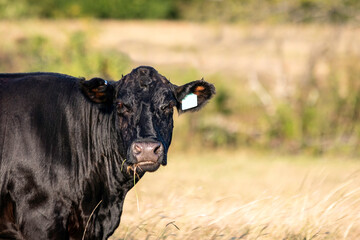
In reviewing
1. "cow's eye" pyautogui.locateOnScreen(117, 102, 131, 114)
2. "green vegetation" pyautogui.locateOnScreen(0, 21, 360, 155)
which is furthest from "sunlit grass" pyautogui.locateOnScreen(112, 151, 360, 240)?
"green vegetation" pyautogui.locateOnScreen(0, 21, 360, 155)

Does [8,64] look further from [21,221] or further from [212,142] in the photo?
[21,221]

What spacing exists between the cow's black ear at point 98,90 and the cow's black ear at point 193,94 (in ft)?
2.31

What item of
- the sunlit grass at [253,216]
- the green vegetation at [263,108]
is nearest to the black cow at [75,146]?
the sunlit grass at [253,216]

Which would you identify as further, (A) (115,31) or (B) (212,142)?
(A) (115,31)

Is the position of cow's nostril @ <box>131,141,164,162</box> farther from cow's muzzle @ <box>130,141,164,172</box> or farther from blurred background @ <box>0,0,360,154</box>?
blurred background @ <box>0,0,360,154</box>

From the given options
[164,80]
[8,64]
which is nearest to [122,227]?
[164,80]

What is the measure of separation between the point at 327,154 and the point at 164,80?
13.0m

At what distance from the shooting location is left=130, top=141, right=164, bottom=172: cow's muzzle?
5645mm

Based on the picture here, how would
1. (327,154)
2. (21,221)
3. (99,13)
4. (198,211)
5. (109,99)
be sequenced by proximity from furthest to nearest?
(99,13), (327,154), (198,211), (109,99), (21,221)

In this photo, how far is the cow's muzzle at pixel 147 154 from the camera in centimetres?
564

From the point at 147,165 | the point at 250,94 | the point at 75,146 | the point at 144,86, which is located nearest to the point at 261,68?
the point at 250,94

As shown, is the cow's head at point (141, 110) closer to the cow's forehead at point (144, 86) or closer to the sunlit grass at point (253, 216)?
the cow's forehead at point (144, 86)

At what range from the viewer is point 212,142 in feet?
64.3

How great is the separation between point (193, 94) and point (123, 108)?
88cm
